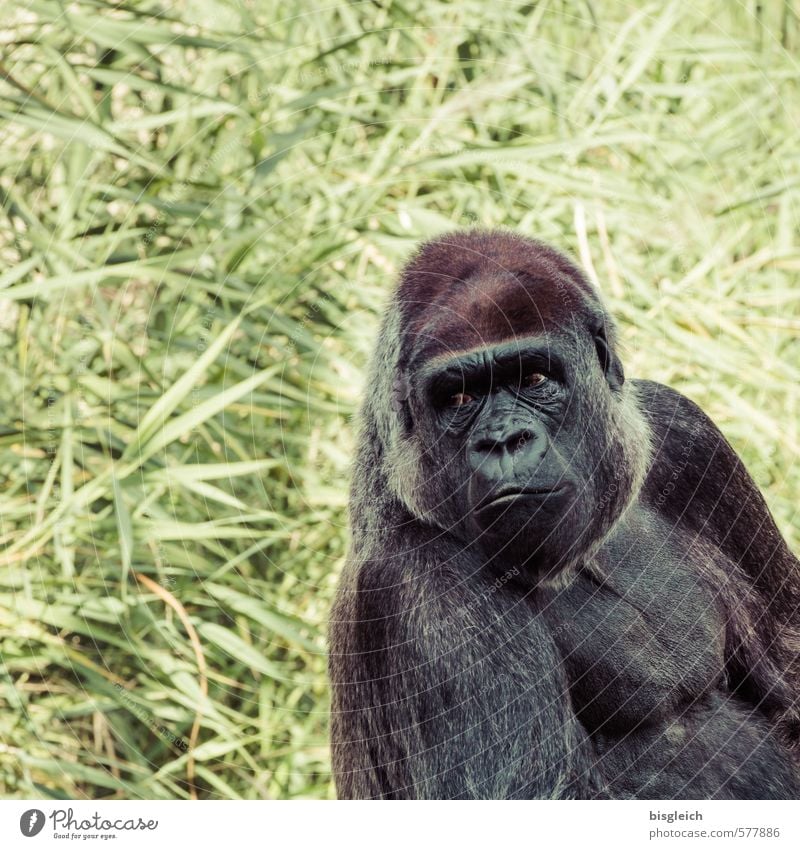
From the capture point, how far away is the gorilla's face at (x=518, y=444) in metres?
1.46

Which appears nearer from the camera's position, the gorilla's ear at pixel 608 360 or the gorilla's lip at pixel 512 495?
the gorilla's lip at pixel 512 495

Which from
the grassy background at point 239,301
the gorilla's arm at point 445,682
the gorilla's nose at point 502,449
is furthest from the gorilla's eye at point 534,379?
the grassy background at point 239,301

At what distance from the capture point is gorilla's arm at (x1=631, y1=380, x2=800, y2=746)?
176 centimetres

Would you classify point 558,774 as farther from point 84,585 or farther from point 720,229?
point 720,229

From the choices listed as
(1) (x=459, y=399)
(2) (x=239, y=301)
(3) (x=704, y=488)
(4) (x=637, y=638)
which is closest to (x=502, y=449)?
(1) (x=459, y=399)

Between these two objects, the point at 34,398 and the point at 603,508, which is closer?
the point at 603,508

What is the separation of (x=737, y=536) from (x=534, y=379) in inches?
21.8

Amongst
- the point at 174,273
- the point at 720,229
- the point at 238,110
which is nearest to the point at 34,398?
the point at 174,273

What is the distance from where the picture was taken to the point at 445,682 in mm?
1521

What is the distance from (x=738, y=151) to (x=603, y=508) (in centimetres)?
129

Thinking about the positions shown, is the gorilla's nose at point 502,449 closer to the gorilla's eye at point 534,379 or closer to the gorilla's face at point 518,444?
the gorilla's face at point 518,444

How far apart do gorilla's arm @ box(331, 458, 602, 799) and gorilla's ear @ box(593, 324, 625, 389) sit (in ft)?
1.17

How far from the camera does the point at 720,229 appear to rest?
2.50 meters

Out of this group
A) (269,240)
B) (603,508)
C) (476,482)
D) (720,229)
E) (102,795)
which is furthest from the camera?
(720,229)
